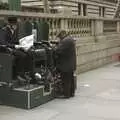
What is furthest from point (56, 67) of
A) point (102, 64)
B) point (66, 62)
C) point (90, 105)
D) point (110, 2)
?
point (110, 2)

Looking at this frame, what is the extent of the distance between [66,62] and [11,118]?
97.7 inches

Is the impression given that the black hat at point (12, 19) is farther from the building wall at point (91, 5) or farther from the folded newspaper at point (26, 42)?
the building wall at point (91, 5)

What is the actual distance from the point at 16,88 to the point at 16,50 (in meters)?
0.86

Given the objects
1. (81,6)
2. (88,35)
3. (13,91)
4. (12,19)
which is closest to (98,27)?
(88,35)

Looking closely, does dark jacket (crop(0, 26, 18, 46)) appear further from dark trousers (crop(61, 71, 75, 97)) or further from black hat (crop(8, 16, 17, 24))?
dark trousers (crop(61, 71, 75, 97))

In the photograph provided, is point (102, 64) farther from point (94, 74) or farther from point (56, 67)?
point (56, 67)

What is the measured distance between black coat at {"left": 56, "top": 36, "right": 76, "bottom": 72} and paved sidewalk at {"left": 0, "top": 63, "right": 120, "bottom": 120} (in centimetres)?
82

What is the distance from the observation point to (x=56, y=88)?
11.0 metres

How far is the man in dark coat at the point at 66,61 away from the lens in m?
10.8

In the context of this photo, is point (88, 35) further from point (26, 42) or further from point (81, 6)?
point (81, 6)

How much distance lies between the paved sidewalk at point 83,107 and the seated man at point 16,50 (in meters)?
0.93

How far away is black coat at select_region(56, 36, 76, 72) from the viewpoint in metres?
10.8

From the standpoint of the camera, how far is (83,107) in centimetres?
1011

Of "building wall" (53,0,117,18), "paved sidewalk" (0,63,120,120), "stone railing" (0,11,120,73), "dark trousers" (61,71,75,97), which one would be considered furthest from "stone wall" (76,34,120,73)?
"building wall" (53,0,117,18)
